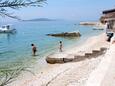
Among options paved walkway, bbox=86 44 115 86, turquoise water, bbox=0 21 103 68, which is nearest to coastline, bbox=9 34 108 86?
paved walkway, bbox=86 44 115 86

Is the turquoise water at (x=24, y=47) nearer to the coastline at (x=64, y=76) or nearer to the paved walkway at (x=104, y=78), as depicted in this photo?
the coastline at (x=64, y=76)

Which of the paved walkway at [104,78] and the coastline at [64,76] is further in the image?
the coastline at [64,76]

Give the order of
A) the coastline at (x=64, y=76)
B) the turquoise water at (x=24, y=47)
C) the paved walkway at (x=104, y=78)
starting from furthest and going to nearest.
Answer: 1. the coastline at (x=64, y=76)
2. the paved walkway at (x=104, y=78)
3. the turquoise water at (x=24, y=47)

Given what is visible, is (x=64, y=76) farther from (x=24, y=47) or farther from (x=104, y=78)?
(x=24, y=47)

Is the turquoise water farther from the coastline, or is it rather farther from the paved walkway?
the paved walkway

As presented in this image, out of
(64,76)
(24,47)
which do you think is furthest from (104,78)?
(24,47)

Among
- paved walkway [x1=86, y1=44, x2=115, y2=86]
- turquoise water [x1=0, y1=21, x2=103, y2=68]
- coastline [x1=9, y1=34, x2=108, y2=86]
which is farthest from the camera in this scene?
coastline [x1=9, y1=34, x2=108, y2=86]

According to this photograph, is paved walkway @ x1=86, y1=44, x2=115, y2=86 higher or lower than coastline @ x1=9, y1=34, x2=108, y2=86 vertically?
higher

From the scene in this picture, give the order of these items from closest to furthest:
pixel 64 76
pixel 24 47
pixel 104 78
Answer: pixel 104 78, pixel 64 76, pixel 24 47

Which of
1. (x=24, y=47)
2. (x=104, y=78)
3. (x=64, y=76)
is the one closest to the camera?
(x=104, y=78)

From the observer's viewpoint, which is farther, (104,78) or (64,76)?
(64,76)

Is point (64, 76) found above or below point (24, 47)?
above

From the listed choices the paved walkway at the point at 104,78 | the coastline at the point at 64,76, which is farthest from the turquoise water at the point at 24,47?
the paved walkway at the point at 104,78

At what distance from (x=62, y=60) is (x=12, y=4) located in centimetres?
1667
